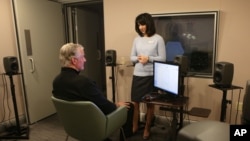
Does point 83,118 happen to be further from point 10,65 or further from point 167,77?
point 10,65

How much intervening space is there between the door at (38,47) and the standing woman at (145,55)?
1604mm

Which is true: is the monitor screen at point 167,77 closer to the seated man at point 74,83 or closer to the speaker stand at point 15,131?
the seated man at point 74,83

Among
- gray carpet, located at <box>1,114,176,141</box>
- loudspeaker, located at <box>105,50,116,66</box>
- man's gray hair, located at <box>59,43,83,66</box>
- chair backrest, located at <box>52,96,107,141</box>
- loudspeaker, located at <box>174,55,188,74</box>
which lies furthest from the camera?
loudspeaker, located at <box>105,50,116,66</box>

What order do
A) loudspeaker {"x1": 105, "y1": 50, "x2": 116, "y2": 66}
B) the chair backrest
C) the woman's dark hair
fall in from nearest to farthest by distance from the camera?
the chair backrest < the woman's dark hair < loudspeaker {"x1": 105, "y1": 50, "x2": 116, "y2": 66}

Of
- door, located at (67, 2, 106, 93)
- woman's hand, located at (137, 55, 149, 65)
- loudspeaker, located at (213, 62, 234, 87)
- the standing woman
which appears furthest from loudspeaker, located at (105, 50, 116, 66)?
loudspeaker, located at (213, 62, 234, 87)

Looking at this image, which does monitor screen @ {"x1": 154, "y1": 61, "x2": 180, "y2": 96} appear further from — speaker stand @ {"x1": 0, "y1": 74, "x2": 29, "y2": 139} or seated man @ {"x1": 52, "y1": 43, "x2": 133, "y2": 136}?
speaker stand @ {"x1": 0, "y1": 74, "x2": 29, "y2": 139}

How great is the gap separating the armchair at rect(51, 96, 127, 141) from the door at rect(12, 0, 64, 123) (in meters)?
1.61

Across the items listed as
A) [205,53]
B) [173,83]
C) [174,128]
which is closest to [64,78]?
[173,83]

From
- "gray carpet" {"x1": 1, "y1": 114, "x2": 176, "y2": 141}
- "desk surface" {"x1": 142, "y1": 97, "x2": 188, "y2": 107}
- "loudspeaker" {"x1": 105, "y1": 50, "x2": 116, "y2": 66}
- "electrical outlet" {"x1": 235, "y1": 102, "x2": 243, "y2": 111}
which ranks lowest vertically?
"gray carpet" {"x1": 1, "y1": 114, "x2": 176, "y2": 141}

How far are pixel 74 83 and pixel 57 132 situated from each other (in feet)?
5.15

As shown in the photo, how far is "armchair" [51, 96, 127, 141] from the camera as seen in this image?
5.39ft

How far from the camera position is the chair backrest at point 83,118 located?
1638 mm

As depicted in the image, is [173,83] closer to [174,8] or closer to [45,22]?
[174,8]

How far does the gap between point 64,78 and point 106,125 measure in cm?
56
